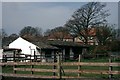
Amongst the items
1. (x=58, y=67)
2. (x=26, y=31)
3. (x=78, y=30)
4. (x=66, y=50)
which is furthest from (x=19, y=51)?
(x=26, y=31)

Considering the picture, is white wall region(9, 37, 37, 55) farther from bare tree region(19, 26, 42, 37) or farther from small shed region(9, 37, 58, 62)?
bare tree region(19, 26, 42, 37)

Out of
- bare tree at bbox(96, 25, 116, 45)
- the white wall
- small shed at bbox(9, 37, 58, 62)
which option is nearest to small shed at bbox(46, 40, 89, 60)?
small shed at bbox(9, 37, 58, 62)

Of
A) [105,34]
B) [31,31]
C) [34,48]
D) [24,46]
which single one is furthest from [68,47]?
[31,31]

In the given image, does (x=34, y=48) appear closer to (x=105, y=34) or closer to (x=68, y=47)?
(x=68, y=47)

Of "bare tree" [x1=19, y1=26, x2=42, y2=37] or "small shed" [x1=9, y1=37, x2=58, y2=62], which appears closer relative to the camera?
"small shed" [x1=9, y1=37, x2=58, y2=62]

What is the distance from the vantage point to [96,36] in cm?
7550

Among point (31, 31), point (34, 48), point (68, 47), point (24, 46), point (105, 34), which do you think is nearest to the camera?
point (34, 48)

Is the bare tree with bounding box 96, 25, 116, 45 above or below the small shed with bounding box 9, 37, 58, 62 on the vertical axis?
above

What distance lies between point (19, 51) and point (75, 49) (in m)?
14.0

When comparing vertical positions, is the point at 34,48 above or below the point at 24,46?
below

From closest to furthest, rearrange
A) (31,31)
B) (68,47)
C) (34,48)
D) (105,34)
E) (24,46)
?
1. (34,48)
2. (24,46)
3. (68,47)
4. (105,34)
5. (31,31)

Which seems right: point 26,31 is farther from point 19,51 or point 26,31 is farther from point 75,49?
point 19,51

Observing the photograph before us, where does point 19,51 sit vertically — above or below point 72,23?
below

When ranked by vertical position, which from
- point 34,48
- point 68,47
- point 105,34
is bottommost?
point 34,48
